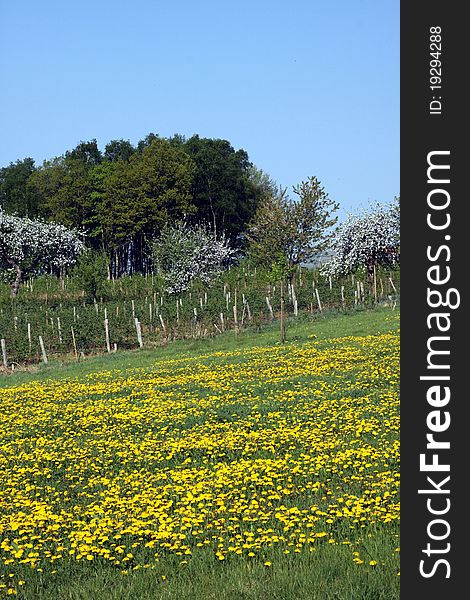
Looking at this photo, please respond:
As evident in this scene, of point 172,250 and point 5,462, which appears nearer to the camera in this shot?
point 5,462

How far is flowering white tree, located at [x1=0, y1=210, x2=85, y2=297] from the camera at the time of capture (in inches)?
2566

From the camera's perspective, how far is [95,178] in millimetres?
99688

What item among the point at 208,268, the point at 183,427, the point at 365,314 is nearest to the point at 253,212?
the point at 208,268

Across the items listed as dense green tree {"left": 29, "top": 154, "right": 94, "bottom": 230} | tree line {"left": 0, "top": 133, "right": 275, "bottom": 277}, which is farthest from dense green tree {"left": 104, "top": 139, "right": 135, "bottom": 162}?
dense green tree {"left": 29, "top": 154, "right": 94, "bottom": 230}

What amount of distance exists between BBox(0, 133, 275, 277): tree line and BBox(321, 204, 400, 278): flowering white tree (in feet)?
85.5

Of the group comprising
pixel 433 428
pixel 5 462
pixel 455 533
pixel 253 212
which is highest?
pixel 253 212

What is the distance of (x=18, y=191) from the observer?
110 metres

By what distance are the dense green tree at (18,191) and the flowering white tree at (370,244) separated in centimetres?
4568

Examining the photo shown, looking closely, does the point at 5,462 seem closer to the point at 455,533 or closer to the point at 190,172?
the point at 455,533

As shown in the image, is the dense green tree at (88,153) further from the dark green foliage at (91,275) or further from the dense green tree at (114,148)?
the dark green foliage at (91,275)

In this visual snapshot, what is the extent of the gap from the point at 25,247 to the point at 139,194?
2346cm

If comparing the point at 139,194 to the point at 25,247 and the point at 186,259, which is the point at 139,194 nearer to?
the point at 25,247

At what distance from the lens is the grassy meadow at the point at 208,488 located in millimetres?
8734

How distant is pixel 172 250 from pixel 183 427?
47292 mm
